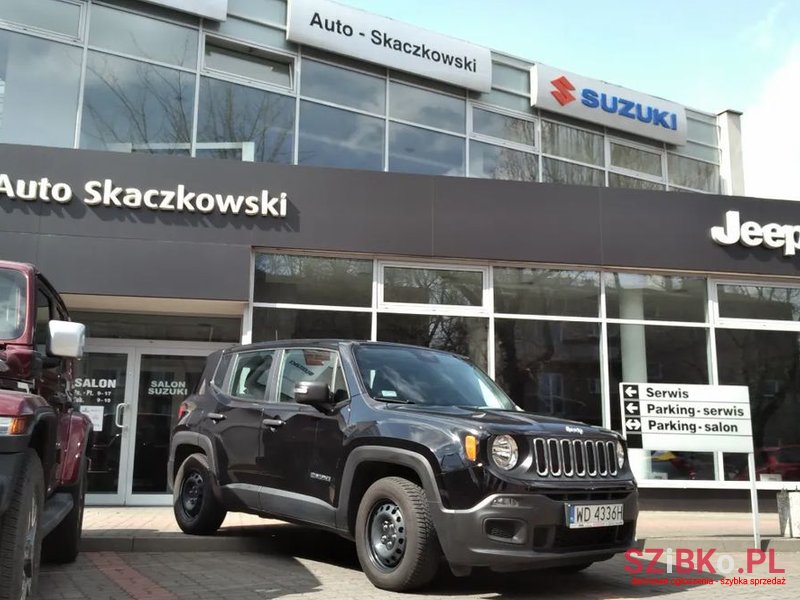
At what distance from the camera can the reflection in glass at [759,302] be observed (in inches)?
496

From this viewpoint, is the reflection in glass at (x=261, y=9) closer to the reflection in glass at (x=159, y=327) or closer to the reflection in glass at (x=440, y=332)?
the reflection in glass at (x=159, y=327)

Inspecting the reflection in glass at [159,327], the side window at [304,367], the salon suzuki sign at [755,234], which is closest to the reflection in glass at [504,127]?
the salon suzuki sign at [755,234]

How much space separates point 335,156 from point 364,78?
6.19ft

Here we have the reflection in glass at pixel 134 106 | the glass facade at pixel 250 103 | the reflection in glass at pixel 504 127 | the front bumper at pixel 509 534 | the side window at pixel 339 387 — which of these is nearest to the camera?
the front bumper at pixel 509 534

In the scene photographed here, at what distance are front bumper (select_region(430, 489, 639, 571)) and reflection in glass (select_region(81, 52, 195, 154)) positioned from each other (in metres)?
9.43

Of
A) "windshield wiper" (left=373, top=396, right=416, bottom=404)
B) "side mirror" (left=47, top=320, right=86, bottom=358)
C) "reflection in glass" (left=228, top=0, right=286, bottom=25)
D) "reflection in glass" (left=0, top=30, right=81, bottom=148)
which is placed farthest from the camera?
"reflection in glass" (left=228, top=0, right=286, bottom=25)

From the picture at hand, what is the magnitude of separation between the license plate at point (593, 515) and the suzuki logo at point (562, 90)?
467 inches

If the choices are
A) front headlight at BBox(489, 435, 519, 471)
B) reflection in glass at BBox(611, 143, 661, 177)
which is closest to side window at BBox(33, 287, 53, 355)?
front headlight at BBox(489, 435, 519, 471)

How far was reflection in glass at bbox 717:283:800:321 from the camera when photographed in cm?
1261

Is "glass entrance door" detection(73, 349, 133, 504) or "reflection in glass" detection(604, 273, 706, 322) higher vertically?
"reflection in glass" detection(604, 273, 706, 322)

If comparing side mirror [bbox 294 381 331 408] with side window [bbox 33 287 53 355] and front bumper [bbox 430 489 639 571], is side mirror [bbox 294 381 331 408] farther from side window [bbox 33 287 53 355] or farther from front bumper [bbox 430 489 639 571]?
side window [bbox 33 287 53 355]

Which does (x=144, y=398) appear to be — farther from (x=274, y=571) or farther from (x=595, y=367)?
(x=595, y=367)

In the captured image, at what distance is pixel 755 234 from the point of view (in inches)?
480

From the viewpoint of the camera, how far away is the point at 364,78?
1441 cm
